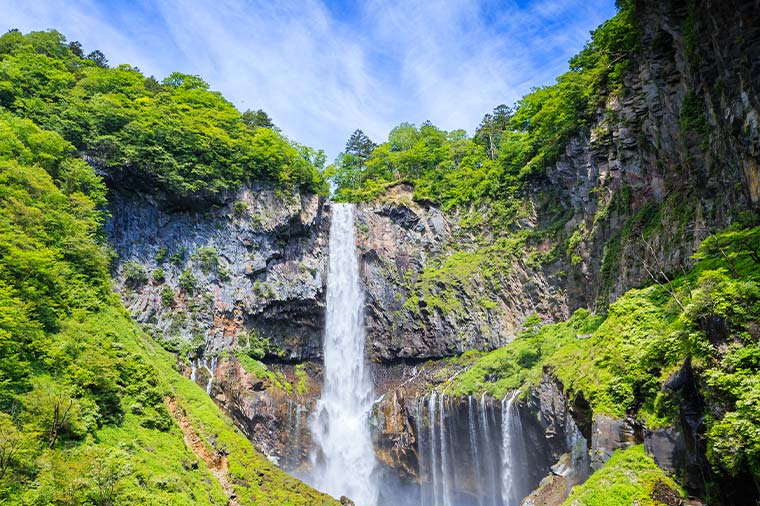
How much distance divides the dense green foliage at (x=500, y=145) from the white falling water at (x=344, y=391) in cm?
689

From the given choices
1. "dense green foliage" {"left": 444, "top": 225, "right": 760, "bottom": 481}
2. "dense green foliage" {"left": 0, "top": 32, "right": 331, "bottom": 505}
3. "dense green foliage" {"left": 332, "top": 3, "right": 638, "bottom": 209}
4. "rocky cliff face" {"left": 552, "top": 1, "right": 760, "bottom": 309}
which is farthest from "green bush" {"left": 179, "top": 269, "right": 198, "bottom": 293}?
"rocky cliff face" {"left": 552, "top": 1, "right": 760, "bottom": 309}

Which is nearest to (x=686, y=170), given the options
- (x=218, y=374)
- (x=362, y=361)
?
(x=362, y=361)

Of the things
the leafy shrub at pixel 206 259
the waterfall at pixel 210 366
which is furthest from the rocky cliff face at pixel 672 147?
the leafy shrub at pixel 206 259

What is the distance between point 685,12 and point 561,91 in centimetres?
1536

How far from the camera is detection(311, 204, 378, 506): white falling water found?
29.9 metres

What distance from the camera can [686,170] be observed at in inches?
672

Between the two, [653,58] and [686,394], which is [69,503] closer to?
[686,394]

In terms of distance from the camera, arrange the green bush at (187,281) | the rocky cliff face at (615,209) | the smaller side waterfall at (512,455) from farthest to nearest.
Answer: the green bush at (187,281) < the smaller side waterfall at (512,455) < the rocky cliff face at (615,209)

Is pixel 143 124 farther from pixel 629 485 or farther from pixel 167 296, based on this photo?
pixel 629 485

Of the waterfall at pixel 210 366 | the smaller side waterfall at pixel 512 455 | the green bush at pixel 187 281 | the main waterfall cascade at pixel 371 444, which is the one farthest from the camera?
the green bush at pixel 187 281

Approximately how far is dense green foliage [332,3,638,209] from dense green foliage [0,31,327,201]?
821 cm

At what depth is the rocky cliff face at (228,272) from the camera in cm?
2942

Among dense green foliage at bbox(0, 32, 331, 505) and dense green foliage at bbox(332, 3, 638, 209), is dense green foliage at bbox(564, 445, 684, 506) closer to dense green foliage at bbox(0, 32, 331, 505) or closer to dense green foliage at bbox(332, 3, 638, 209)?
dense green foliage at bbox(0, 32, 331, 505)

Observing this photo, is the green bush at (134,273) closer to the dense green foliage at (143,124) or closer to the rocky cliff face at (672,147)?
the dense green foliage at (143,124)
